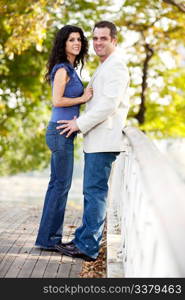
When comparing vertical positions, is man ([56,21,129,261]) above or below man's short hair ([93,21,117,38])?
below

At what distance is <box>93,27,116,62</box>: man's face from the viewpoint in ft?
13.5

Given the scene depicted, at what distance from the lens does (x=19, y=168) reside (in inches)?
1072

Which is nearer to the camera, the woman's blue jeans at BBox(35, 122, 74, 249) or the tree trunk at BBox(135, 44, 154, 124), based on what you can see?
the woman's blue jeans at BBox(35, 122, 74, 249)

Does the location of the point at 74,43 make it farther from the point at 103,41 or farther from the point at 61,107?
A: the point at 61,107

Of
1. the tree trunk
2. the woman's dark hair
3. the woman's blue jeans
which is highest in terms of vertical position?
the woman's dark hair

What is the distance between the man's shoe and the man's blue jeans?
41 mm

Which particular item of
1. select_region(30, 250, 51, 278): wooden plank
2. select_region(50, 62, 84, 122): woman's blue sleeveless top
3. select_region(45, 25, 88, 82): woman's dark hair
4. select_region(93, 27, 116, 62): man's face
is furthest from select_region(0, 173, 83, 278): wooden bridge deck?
select_region(93, 27, 116, 62): man's face

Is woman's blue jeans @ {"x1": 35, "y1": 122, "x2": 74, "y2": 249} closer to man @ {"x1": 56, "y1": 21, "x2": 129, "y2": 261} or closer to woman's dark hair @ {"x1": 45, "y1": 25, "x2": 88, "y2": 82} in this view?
man @ {"x1": 56, "y1": 21, "x2": 129, "y2": 261}

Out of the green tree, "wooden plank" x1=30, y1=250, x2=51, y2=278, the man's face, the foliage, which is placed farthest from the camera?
the green tree

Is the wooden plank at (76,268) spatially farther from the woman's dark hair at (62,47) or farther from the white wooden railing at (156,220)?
the woman's dark hair at (62,47)

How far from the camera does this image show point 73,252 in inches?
171

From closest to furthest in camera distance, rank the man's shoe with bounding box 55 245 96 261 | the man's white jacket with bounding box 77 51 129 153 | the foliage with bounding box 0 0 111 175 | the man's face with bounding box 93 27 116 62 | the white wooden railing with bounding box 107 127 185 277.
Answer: the white wooden railing with bounding box 107 127 185 277
the man's white jacket with bounding box 77 51 129 153
the man's face with bounding box 93 27 116 62
the man's shoe with bounding box 55 245 96 261
the foliage with bounding box 0 0 111 175

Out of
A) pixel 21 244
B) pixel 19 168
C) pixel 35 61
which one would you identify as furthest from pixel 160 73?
pixel 21 244

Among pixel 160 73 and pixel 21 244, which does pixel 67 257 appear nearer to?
pixel 21 244
